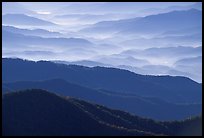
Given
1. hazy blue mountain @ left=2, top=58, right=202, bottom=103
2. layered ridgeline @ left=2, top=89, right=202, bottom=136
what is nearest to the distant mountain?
hazy blue mountain @ left=2, top=58, right=202, bottom=103

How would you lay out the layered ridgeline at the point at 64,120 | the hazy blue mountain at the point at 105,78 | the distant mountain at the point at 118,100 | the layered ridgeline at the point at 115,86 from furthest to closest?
the hazy blue mountain at the point at 105,78 → the layered ridgeline at the point at 115,86 → the distant mountain at the point at 118,100 → the layered ridgeline at the point at 64,120

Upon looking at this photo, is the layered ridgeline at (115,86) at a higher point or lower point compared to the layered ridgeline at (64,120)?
higher

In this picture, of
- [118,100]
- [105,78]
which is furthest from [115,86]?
[118,100]

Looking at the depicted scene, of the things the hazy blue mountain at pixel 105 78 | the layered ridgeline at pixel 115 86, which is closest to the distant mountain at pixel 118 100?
the layered ridgeline at pixel 115 86

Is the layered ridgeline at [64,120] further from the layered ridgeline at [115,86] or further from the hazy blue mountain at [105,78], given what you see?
the hazy blue mountain at [105,78]

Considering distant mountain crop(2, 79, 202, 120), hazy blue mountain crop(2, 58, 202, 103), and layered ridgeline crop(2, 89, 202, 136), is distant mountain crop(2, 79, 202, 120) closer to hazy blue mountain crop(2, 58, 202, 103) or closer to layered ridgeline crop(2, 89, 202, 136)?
hazy blue mountain crop(2, 58, 202, 103)

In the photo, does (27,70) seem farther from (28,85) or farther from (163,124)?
(163,124)

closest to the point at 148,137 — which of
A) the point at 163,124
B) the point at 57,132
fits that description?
the point at 57,132
